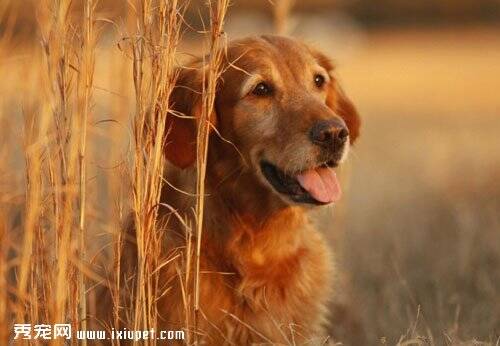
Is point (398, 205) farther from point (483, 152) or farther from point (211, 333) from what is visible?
point (211, 333)

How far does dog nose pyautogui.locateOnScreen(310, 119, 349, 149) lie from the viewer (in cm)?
372

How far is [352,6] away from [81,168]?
2163cm

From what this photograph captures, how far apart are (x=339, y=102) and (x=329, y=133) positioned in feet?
2.73

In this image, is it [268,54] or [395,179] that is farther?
[395,179]

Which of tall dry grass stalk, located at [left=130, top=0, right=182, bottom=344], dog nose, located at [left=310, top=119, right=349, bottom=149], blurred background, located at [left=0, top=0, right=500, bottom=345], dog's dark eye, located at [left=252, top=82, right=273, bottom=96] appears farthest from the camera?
blurred background, located at [left=0, top=0, right=500, bottom=345]

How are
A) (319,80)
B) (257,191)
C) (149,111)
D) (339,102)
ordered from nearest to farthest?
1. (149,111)
2. (257,191)
3. (319,80)
4. (339,102)

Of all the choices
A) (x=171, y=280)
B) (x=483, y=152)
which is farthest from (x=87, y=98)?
(x=483, y=152)

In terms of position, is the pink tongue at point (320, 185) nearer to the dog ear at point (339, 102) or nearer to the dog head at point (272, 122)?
the dog head at point (272, 122)

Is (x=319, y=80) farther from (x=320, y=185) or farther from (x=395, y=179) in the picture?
(x=395, y=179)

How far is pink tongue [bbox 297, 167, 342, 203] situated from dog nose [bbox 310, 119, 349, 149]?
0.49 feet

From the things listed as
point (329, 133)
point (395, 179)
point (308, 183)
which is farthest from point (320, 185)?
point (395, 179)

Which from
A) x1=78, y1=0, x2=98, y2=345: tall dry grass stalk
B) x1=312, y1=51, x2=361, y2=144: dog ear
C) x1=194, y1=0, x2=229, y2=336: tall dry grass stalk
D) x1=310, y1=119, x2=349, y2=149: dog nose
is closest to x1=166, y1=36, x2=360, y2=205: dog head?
x1=310, y1=119, x2=349, y2=149: dog nose

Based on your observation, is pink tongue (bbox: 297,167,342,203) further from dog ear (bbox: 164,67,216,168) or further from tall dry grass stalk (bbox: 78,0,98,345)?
tall dry grass stalk (bbox: 78,0,98,345)

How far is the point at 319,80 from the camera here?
13.9ft
